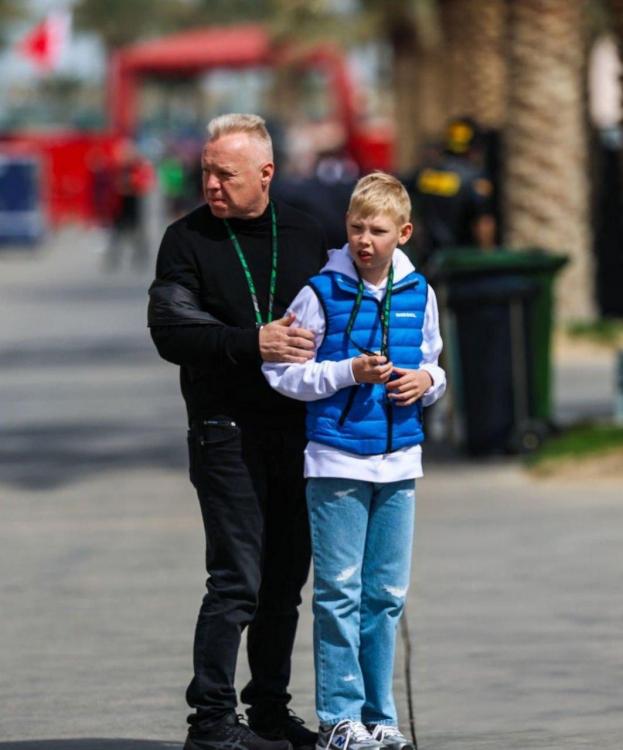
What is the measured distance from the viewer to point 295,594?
5824mm

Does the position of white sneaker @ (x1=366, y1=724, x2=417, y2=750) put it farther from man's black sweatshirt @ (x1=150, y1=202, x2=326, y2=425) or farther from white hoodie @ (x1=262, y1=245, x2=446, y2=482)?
man's black sweatshirt @ (x1=150, y1=202, x2=326, y2=425)

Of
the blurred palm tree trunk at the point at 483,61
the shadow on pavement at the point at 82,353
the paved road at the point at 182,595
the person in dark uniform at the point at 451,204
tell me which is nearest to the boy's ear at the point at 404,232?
the paved road at the point at 182,595

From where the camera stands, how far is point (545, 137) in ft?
65.5

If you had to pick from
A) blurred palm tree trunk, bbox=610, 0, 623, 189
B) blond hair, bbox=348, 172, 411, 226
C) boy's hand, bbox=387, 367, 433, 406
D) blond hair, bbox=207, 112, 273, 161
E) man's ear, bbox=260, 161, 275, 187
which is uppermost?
blurred palm tree trunk, bbox=610, 0, 623, 189

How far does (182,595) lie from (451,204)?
5.65m

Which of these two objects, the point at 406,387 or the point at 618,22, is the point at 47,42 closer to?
the point at 618,22

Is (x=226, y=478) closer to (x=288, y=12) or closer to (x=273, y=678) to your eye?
(x=273, y=678)

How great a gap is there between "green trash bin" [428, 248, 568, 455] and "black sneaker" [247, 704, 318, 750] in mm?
6582

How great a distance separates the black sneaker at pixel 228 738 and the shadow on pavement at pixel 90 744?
0.55m

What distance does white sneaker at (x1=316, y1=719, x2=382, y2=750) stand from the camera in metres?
→ 5.55

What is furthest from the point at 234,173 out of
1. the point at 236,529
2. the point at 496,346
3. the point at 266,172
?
the point at 496,346

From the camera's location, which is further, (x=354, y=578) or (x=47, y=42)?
(x=47, y=42)

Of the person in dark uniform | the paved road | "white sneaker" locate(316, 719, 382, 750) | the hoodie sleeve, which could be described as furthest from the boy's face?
the person in dark uniform

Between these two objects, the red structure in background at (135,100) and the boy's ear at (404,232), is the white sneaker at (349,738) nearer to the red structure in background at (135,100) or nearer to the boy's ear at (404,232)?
the boy's ear at (404,232)
